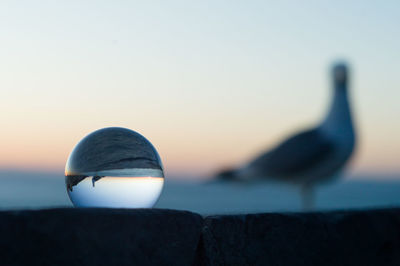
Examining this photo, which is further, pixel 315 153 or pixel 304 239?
pixel 315 153

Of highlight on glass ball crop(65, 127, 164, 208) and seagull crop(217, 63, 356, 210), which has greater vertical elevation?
highlight on glass ball crop(65, 127, 164, 208)

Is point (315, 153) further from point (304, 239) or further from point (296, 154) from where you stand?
point (304, 239)

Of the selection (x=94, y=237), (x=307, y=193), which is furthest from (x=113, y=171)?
(x=307, y=193)

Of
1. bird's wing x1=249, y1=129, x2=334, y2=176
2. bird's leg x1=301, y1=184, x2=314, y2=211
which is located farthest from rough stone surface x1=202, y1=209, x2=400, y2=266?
bird's leg x1=301, y1=184, x2=314, y2=211

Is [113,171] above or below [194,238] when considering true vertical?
above

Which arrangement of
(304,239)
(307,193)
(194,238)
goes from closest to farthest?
(194,238) < (304,239) < (307,193)

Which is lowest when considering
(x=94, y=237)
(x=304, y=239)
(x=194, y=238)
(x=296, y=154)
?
(x=296, y=154)

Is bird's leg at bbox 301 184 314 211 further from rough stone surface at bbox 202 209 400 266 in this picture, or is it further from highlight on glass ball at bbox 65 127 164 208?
highlight on glass ball at bbox 65 127 164 208
